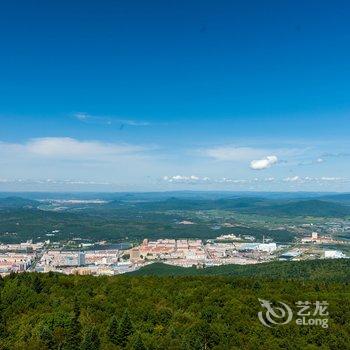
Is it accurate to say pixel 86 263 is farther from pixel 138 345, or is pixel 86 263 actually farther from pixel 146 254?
pixel 138 345

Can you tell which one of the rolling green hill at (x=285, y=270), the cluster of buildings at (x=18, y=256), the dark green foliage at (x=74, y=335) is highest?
the dark green foliage at (x=74, y=335)

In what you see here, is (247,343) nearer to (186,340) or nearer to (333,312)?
(186,340)

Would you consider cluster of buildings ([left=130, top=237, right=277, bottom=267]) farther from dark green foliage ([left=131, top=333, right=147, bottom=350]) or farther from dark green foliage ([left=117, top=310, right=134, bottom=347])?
dark green foliage ([left=131, top=333, right=147, bottom=350])

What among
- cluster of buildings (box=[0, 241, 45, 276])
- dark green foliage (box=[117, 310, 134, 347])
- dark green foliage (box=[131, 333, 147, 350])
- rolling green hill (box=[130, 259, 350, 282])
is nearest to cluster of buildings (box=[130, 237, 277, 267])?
rolling green hill (box=[130, 259, 350, 282])

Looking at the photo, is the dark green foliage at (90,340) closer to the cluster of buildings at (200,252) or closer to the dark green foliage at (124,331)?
the dark green foliage at (124,331)
